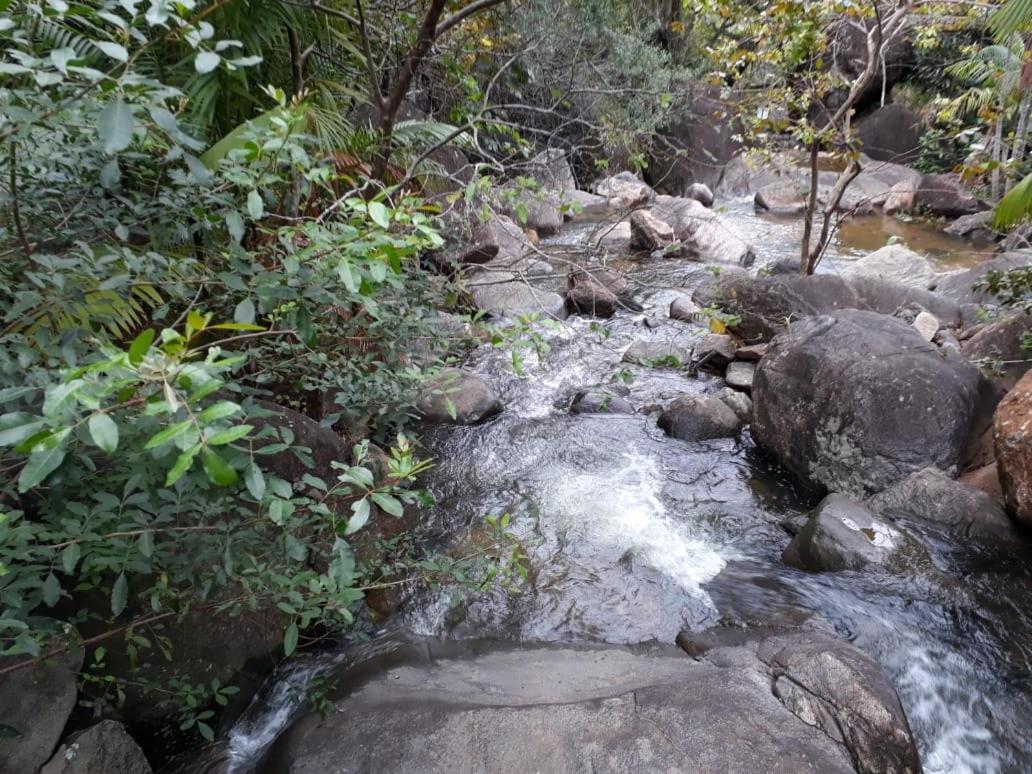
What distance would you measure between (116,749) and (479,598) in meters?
1.69

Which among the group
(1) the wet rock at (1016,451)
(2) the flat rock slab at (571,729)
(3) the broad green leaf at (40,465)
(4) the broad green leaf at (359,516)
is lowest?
(2) the flat rock slab at (571,729)

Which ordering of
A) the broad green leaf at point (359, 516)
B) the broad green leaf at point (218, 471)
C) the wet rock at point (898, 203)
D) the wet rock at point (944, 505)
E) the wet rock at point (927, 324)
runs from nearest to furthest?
the broad green leaf at point (218, 471), the broad green leaf at point (359, 516), the wet rock at point (944, 505), the wet rock at point (927, 324), the wet rock at point (898, 203)

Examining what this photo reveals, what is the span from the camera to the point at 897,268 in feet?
27.7

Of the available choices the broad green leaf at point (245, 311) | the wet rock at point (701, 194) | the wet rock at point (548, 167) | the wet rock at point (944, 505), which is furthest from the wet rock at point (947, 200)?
the broad green leaf at point (245, 311)

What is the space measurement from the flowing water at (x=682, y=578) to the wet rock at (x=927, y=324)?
2.58 metres

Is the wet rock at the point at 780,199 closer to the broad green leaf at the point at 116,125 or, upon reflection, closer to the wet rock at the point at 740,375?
the wet rock at the point at 740,375

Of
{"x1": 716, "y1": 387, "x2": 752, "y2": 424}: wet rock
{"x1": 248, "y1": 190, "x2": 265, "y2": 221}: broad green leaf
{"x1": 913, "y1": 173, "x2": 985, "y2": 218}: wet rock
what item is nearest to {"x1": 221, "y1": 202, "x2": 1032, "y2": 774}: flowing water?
{"x1": 716, "y1": 387, "x2": 752, "y2": 424}: wet rock

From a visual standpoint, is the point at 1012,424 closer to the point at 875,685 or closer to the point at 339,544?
the point at 875,685

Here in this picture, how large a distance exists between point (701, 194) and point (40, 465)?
53.0 feet

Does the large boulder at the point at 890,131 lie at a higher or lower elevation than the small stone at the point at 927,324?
higher

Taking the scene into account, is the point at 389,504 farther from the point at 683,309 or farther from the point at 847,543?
the point at 683,309

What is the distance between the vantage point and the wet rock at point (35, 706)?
6.33ft

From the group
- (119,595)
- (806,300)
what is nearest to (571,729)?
(119,595)

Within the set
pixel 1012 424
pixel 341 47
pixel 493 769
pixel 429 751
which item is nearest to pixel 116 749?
pixel 429 751
